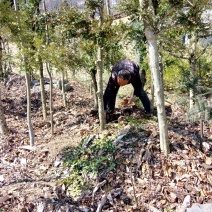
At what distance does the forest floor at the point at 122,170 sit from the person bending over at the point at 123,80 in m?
0.34

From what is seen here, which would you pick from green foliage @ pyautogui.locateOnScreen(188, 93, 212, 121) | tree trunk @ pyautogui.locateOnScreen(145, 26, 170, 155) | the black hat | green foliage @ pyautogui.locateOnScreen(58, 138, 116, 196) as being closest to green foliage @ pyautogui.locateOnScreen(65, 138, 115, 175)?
green foliage @ pyautogui.locateOnScreen(58, 138, 116, 196)

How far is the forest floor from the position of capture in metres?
3.72

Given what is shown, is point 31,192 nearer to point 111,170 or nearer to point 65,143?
point 111,170

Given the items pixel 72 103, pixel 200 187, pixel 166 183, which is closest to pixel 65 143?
pixel 166 183

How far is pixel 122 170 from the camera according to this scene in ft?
14.0

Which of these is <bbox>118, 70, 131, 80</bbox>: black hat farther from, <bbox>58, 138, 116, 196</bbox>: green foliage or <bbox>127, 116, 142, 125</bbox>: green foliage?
<bbox>58, 138, 116, 196</bbox>: green foliage

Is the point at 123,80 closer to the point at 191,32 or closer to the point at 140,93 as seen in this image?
the point at 140,93

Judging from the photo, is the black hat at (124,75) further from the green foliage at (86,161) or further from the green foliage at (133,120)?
the green foliage at (86,161)

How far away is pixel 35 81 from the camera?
12625 millimetres

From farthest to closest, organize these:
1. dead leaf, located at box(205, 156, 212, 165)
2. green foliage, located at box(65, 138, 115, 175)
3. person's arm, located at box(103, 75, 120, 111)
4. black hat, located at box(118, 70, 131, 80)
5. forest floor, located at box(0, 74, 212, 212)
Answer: person's arm, located at box(103, 75, 120, 111) < black hat, located at box(118, 70, 131, 80) < green foliage, located at box(65, 138, 115, 175) < dead leaf, located at box(205, 156, 212, 165) < forest floor, located at box(0, 74, 212, 212)

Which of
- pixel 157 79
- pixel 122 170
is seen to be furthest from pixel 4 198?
pixel 157 79

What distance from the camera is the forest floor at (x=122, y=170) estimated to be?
3.72m

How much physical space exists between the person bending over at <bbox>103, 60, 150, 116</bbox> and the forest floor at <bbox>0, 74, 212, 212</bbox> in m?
0.34

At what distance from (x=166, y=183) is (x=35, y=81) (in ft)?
33.2
